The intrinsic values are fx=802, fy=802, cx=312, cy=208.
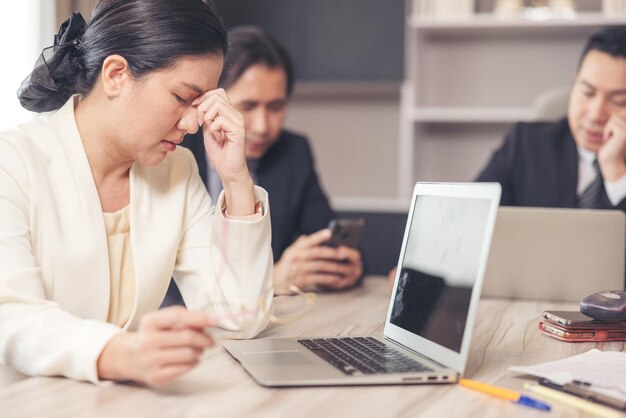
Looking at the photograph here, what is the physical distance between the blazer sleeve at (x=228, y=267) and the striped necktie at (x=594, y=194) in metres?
1.26

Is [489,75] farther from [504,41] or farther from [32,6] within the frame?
[32,6]

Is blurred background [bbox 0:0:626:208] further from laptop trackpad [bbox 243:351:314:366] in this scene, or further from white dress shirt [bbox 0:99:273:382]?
laptop trackpad [bbox 243:351:314:366]

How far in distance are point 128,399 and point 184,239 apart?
2.05 feet

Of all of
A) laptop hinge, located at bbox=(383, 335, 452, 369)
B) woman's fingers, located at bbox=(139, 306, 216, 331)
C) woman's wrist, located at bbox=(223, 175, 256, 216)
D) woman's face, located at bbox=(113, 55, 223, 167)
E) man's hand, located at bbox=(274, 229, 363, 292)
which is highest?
woman's face, located at bbox=(113, 55, 223, 167)

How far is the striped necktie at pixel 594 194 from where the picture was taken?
2338 millimetres

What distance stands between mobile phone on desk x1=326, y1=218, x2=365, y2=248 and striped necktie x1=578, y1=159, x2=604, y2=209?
0.80m

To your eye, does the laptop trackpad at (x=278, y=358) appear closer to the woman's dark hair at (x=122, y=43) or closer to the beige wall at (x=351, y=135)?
the woman's dark hair at (x=122, y=43)

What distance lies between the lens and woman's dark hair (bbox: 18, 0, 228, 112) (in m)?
1.36

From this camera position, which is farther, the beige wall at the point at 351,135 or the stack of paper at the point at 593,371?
the beige wall at the point at 351,135

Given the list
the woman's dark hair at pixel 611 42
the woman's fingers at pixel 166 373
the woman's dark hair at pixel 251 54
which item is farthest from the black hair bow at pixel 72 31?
the woman's dark hair at pixel 611 42

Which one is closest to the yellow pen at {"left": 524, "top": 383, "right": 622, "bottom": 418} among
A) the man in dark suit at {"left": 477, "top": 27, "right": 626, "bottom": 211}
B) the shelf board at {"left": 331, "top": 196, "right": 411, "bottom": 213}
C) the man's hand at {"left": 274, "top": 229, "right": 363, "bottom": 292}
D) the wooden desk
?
the wooden desk

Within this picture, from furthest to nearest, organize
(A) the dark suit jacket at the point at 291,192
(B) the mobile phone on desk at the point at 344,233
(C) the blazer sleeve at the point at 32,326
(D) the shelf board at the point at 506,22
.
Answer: (D) the shelf board at the point at 506,22 → (A) the dark suit jacket at the point at 291,192 → (B) the mobile phone on desk at the point at 344,233 → (C) the blazer sleeve at the point at 32,326

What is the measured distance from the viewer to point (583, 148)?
8.10 ft

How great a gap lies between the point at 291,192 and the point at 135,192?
107cm
